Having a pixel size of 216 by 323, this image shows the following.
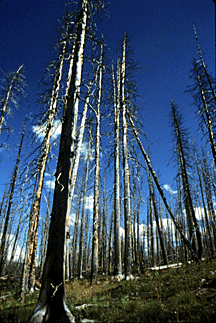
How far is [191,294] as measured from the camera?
4.25 m

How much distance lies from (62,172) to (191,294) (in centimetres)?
405

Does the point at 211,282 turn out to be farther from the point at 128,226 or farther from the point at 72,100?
the point at 72,100

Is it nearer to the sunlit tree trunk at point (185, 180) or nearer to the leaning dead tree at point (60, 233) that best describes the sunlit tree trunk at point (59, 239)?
the leaning dead tree at point (60, 233)

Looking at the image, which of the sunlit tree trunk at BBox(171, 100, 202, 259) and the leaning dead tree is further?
the sunlit tree trunk at BBox(171, 100, 202, 259)

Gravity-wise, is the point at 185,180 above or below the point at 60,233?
above

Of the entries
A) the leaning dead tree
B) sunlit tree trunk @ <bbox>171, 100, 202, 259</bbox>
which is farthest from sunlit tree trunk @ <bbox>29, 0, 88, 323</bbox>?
sunlit tree trunk @ <bbox>171, 100, 202, 259</bbox>

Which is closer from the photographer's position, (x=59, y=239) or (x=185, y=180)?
(x=59, y=239)

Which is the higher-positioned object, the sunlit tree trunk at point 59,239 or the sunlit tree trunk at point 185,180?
the sunlit tree trunk at point 185,180

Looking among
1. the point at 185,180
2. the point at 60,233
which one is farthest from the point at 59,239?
the point at 185,180

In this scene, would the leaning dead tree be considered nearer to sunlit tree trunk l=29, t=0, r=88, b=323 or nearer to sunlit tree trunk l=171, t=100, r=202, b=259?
sunlit tree trunk l=29, t=0, r=88, b=323

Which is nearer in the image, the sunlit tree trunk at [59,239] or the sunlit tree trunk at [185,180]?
the sunlit tree trunk at [59,239]

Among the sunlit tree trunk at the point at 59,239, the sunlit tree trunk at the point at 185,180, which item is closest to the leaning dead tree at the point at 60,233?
the sunlit tree trunk at the point at 59,239

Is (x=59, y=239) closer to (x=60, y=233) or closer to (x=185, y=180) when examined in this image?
(x=60, y=233)

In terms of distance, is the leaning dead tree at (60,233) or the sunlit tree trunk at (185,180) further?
the sunlit tree trunk at (185,180)
